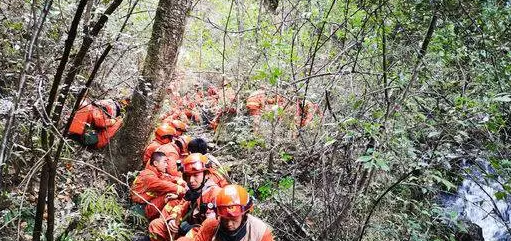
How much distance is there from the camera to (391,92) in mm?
4797

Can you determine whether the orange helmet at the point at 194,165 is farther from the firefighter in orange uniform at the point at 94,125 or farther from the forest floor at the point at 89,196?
the firefighter in orange uniform at the point at 94,125

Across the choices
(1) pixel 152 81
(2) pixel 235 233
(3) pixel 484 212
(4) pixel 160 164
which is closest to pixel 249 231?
(2) pixel 235 233

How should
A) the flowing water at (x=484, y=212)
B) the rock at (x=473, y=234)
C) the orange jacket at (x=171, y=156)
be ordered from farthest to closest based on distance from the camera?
the flowing water at (x=484, y=212) < the rock at (x=473, y=234) < the orange jacket at (x=171, y=156)

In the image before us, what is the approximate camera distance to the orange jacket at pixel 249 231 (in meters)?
3.94

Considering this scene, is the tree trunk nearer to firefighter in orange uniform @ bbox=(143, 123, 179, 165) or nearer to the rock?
firefighter in orange uniform @ bbox=(143, 123, 179, 165)

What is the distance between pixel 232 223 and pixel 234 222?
0.07 feet

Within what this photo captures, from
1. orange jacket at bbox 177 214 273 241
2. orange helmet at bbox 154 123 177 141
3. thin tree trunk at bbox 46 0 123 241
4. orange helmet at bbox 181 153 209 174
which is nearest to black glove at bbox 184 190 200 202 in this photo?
orange helmet at bbox 181 153 209 174

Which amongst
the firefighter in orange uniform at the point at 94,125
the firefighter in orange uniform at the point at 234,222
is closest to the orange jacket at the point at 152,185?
the firefighter in orange uniform at the point at 94,125

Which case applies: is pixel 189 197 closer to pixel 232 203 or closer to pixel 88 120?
pixel 232 203

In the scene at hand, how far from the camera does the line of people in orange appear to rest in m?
3.88

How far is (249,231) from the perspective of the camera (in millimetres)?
3943

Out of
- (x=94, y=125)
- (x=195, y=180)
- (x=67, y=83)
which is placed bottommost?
(x=195, y=180)

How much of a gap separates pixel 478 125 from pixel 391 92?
3.95ft

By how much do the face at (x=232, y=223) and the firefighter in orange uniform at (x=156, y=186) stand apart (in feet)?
5.28
